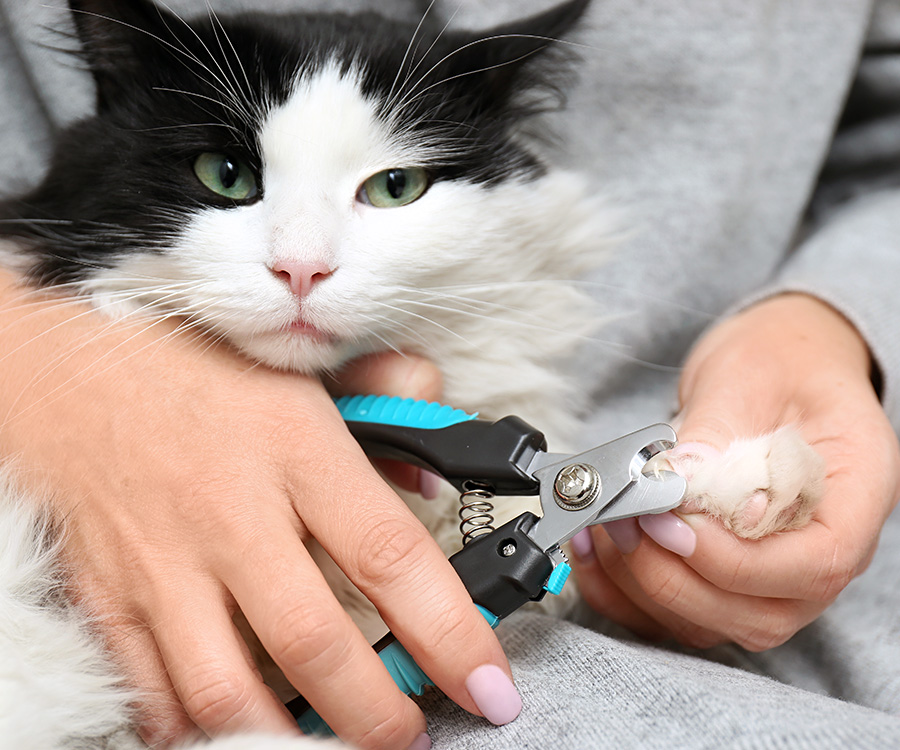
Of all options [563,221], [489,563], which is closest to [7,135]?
[563,221]

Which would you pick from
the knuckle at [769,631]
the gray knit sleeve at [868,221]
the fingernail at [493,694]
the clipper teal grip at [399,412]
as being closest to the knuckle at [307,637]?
the fingernail at [493,694]

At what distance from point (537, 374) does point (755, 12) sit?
0.87 meters

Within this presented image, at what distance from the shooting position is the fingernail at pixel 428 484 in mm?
900

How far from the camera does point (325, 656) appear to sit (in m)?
0.64

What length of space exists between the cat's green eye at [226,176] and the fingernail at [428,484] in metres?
0.42

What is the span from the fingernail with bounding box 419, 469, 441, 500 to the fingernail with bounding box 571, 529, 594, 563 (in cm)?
19

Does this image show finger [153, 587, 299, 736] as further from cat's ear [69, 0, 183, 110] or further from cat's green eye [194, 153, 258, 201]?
cat's ear [69, 0, 183, 110]

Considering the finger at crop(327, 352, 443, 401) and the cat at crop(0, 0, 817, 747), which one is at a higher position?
the cat at crop(0, 0, 817, 747)

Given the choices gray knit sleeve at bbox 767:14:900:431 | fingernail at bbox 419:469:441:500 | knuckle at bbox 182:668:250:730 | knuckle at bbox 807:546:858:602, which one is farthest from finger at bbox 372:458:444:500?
gray knit sleeve at bbox 767:14:900:431

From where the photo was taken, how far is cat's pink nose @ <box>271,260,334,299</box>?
781 mm

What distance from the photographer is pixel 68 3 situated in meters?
0.92

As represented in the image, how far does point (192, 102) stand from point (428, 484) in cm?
58

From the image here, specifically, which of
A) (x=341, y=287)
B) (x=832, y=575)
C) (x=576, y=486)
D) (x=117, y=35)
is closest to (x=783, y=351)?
(x=832, y=575)

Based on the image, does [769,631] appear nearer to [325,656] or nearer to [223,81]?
[325,656]
